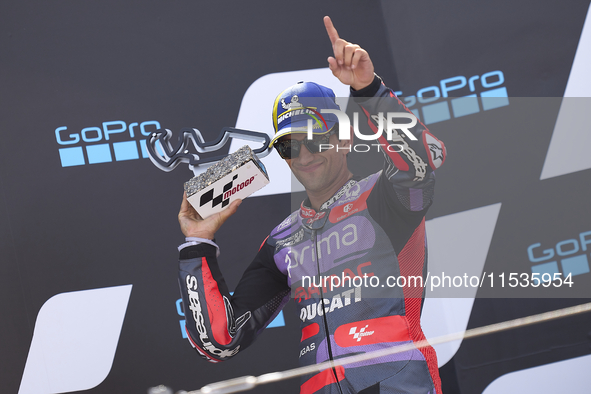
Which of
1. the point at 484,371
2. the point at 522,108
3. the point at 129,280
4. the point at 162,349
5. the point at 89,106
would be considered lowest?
the point at 484,371

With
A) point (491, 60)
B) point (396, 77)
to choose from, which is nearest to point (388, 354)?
point (396, 77)

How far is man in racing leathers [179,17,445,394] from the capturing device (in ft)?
3.63

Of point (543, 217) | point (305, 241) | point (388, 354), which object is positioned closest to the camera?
point (388, 354)

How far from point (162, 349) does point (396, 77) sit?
146 centimetres

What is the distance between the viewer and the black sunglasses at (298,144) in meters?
1.39

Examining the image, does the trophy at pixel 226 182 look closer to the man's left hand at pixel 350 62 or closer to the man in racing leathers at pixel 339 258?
the man in racing leathers at pixel 339 258

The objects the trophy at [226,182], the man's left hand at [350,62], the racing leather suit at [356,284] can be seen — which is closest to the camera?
the man's left hand at [350,62]

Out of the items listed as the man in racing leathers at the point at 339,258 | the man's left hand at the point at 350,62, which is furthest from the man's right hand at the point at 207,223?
the man's left hand at the point at 350,62

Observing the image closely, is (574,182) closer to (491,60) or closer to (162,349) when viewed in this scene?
(491,60)

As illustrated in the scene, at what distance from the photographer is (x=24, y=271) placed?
5.73ft

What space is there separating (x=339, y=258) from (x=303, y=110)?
495mm

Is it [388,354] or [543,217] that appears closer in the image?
[388,354]

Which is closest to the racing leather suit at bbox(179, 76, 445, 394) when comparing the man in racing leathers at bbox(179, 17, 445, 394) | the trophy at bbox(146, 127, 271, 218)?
the man in racing leathers at bbox(179, 17, 445, 394)

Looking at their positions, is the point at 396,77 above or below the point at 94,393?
above
